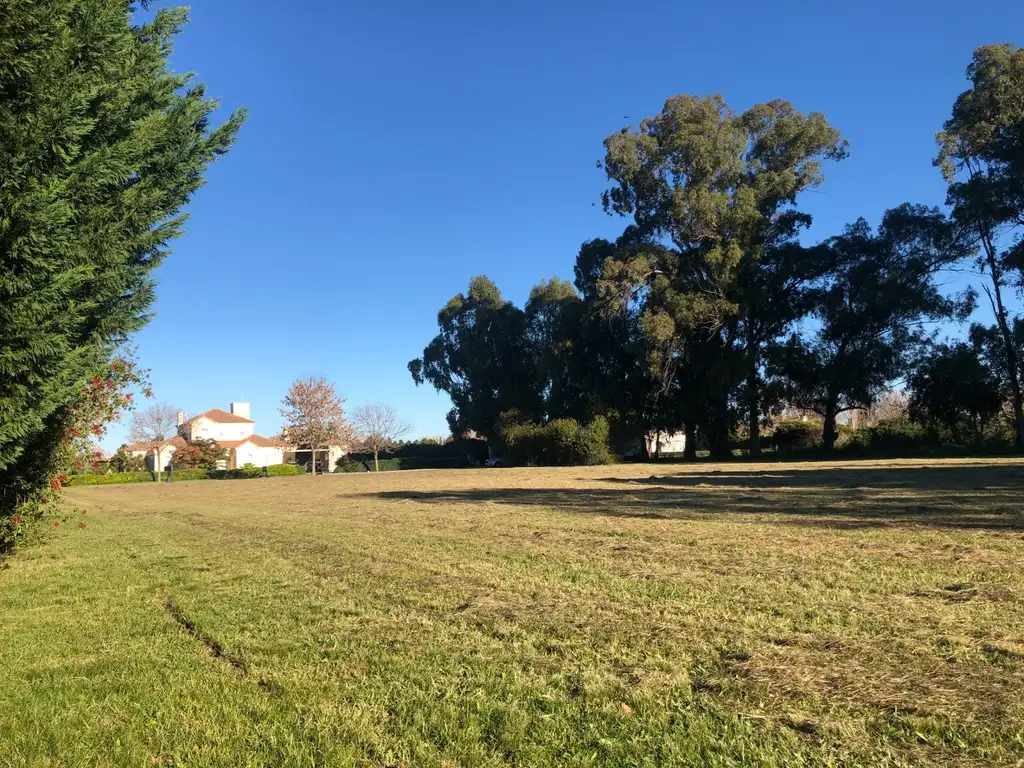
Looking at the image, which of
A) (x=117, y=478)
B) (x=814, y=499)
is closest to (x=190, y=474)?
(x=117, y=478)

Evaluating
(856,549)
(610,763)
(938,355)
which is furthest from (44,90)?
(938,355)

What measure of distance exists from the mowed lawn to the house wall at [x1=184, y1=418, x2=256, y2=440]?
77059 millimetres

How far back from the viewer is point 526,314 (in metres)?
54.5

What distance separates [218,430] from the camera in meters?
84.9

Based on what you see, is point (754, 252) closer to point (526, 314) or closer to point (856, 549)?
point (526, 314)

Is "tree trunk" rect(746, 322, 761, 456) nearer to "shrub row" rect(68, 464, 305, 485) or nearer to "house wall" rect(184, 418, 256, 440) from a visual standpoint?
"shrub row" rect(68, 464, 305, 485)

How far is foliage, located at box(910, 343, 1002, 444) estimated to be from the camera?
3534 cm

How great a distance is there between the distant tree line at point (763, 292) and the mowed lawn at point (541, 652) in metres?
31.4

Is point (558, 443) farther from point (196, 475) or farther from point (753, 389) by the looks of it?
point (196, 475)

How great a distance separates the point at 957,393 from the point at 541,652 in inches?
1584

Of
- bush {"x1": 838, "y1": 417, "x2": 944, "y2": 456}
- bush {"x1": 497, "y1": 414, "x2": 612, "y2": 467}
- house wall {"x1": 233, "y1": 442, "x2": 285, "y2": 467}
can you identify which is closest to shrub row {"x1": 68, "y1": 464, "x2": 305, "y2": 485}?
bush {"x1": 497, "y1": 414, "x2": 612, "y2": 467}

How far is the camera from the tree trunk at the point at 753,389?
Result: 128 ft

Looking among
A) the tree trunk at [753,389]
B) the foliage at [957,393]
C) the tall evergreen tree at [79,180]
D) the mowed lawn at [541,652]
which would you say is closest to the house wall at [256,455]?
the tree trunk at [753,389]

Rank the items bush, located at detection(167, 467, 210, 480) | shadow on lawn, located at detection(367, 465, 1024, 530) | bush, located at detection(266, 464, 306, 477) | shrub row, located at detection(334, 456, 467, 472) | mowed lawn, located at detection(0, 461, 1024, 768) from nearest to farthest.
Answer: mowed lawn, located at detection(0, 461, 1024, 768)
shadow on lawn, located at detection(367, 465, 1024, 530)
bush, located at detection(167, 467, 210, 480)
bush, located at detection(266, 464, 306, 477)
shrub row, located at detection(334, 456, 467, 472)
